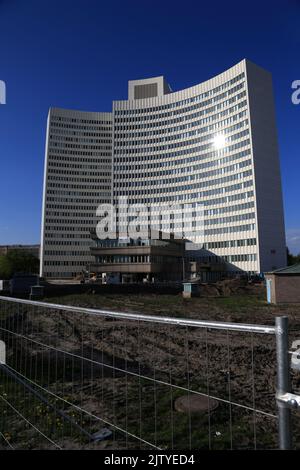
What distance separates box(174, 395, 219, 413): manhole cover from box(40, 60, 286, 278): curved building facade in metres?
90.3

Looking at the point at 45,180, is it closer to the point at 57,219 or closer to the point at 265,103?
the point at 57,219

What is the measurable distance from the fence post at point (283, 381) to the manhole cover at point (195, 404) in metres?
4.72

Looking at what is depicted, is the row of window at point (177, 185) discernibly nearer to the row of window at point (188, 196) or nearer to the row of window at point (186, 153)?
the row of window at point (188, 196)

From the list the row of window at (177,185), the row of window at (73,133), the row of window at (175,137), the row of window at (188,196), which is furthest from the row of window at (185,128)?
the row of window at (188,196)

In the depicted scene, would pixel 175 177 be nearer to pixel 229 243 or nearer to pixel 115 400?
pixel 229 243

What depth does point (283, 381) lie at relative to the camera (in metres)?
2.25

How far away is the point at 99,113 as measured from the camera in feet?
465

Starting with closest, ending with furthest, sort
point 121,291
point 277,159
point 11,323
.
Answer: point 11,323 → point 121,291 → point 277,159

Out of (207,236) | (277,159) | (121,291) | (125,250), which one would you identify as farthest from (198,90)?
(121,291)

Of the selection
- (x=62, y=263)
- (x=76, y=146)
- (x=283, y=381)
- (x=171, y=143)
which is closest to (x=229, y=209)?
(x=171, y=143)

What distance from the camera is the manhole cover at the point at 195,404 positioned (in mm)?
6738

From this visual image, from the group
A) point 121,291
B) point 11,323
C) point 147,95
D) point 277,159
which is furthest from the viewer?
point 147,95
